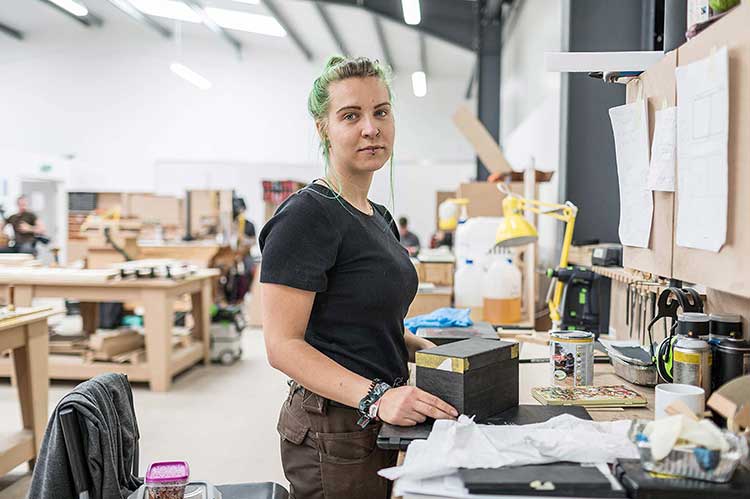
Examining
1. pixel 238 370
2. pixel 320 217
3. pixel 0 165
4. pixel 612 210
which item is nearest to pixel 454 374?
pixel 320 217

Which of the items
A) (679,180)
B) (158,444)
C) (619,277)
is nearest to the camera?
(679,180)

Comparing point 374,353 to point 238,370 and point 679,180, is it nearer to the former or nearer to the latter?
point 679,180

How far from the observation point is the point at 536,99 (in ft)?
20.2

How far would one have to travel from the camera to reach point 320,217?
1.41 meters

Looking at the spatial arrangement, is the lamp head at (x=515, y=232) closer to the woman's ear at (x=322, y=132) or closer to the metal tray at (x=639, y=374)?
the metal tray at (x=639, y=374)

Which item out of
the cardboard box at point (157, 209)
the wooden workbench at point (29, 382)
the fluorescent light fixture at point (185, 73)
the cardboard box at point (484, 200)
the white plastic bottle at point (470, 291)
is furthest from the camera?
the cardboard box at point (157, 209)

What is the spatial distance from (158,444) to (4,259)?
2463 mm

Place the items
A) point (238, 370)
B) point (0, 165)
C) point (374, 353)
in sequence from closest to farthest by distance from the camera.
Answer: point (374, 353)
point (238, 370)
point (0, 165)

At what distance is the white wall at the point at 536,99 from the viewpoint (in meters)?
4.89

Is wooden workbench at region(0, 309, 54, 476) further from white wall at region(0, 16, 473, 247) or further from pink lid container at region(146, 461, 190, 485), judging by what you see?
white wall at region(0, 16, 473, 247)

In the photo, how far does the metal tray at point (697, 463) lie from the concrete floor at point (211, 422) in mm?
2677

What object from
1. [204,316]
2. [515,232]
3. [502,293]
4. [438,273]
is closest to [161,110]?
[204,316]

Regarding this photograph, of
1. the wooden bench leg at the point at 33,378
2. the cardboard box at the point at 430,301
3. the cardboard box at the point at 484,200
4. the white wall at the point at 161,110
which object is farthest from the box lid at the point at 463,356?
the white wall at the point at 161,110

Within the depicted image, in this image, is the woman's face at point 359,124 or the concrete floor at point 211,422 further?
the concrete floor at point 211,422
